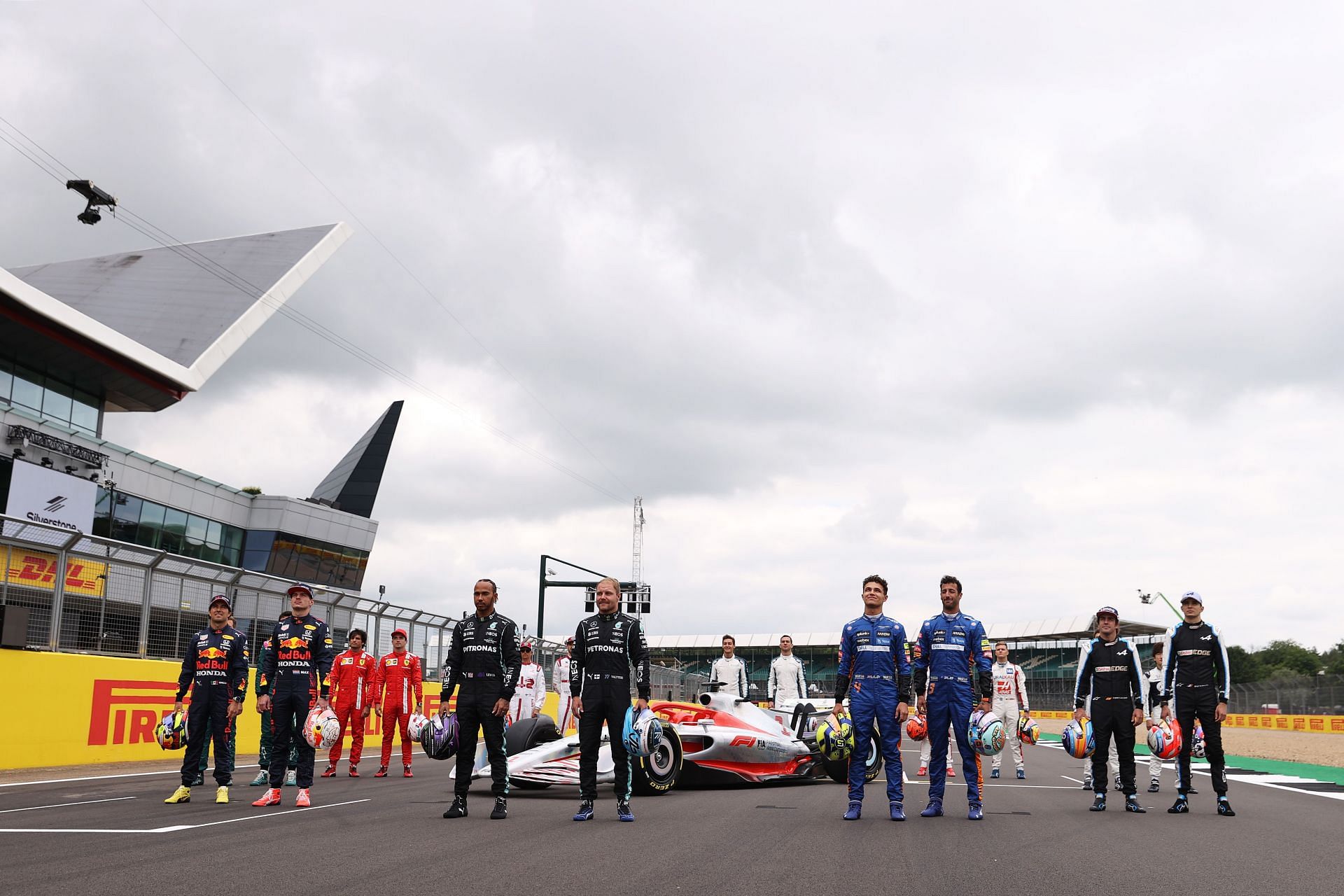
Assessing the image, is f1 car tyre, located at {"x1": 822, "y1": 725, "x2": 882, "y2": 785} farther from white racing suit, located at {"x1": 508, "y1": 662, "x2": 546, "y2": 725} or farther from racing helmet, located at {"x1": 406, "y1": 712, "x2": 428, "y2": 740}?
white racing suit, located at {"x1": 508, "y1": 662, "x2": 546, "y2": 725}

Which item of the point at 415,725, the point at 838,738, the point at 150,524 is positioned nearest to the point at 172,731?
the point at 415,725

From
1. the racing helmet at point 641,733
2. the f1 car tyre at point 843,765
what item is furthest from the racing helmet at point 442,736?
the f1 car tyre at point 843,765

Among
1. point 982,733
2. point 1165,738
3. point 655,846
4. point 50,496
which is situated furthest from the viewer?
point 50,496

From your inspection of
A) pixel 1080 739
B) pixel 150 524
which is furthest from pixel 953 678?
pixel 150 524

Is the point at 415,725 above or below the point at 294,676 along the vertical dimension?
below

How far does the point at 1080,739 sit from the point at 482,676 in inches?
225

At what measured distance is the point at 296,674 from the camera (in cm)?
945

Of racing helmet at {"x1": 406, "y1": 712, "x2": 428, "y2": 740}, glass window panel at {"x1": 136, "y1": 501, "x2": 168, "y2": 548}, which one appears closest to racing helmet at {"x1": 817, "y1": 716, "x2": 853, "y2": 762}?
racing helmet at {"x1": 406, "y1": 712, "x2": 428, "y2": 740}

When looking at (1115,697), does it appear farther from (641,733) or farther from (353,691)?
(353,691)

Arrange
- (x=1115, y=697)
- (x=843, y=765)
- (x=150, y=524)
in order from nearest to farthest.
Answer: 1. (x=1115, y=697)
2. (x=843, y=765)
3. (x=150, y=524)

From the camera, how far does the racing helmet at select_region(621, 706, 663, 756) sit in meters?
8.99

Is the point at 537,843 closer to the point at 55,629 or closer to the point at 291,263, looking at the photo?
the point at 55,629

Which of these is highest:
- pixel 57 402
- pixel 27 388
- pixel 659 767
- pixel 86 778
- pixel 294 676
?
pixel 27 388

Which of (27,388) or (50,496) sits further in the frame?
(27,388)
